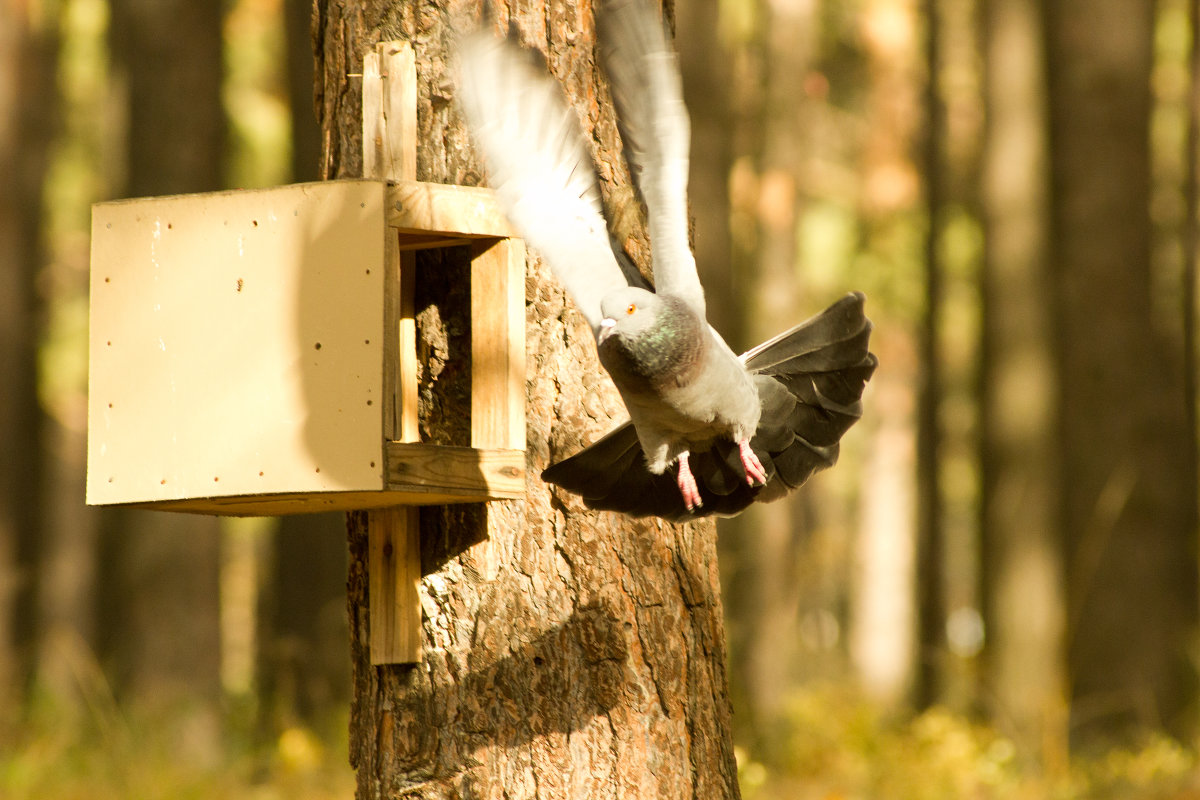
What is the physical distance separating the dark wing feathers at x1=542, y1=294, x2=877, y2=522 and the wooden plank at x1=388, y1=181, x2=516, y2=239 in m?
0.67

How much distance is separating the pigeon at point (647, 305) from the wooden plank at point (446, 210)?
81mm

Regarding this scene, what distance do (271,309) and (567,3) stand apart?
1.20 metres

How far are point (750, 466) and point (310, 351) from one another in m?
1.25

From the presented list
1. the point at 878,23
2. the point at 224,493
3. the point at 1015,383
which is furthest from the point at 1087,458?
the point at 878,23

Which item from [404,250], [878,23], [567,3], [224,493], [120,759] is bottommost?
[120,759]

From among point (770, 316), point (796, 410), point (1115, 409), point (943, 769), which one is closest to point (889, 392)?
point (770, 316)

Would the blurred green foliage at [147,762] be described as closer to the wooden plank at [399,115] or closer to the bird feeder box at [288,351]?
the bird feeder box at [288,351]

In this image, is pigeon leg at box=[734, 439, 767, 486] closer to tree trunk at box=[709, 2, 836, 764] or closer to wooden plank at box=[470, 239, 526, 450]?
wooden plank at box=[470, 239, 526, 450]

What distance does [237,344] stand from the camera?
366 cm

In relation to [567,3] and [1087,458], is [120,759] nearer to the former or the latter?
[567,3]

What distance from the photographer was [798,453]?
4.01 meters

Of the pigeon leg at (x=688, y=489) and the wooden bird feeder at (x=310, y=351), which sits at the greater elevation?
the wooden bird feeder at (x=310, y=351)

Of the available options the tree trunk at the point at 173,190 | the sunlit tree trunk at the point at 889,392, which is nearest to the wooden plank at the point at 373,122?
the tree trunk at the point at 173,190

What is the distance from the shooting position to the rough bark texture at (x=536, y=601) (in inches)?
142
